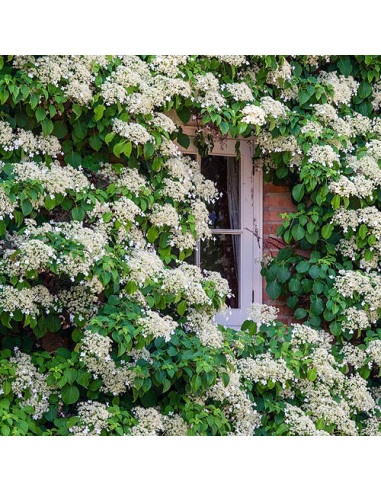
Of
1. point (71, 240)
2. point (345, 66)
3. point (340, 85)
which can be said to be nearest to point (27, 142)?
point (71, 240)

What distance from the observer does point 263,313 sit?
431 cm

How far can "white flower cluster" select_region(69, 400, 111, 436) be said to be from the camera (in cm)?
343

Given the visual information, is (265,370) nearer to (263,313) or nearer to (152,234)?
(263,313)

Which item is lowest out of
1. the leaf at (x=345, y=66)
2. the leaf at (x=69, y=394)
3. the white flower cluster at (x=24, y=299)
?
the leaf at (x=69, y=394)

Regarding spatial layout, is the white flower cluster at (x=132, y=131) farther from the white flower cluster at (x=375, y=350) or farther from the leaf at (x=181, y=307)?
the white flower cluster at (x=375, y=350)

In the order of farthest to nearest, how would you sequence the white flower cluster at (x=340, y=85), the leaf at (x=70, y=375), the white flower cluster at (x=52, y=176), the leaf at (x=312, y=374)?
1. the white flower cluster at (x=340, y=85)
2. the leaf at (x=312, y=374)
3. the white flower cluster at (x=52, y=176)
4. the leaf at (x=70, y=375)

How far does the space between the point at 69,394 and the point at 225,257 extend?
157cm

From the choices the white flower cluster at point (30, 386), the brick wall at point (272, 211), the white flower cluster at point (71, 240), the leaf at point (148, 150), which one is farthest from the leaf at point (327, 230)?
the white flower cluster at point (30, 386)

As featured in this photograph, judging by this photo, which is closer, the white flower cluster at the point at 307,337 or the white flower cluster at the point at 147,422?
the white flower cluster at the point at 147,422

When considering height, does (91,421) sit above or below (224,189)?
below

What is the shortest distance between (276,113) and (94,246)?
5.02 feet

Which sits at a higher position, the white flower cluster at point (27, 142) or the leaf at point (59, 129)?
the leaf at point (59, 129)

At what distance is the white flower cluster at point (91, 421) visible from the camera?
343cm

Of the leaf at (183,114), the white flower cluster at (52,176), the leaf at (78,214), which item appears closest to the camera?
the white flower cluster at (52,176)
